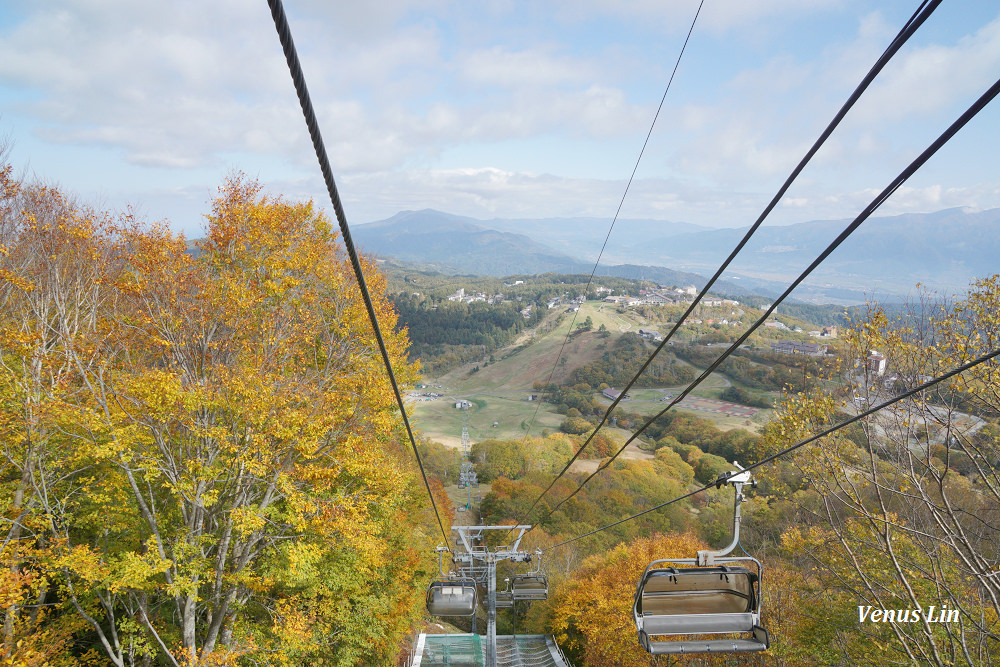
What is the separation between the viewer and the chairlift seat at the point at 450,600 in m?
10.1

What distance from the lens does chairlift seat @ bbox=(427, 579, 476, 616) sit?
10.1 meters

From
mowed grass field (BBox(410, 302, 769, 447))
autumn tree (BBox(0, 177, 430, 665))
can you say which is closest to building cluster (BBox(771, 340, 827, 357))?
mowed grass field (BBox(410, 302, 769, 447))

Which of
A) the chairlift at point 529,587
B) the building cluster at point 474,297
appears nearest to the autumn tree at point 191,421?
the chairlift at point 529,587

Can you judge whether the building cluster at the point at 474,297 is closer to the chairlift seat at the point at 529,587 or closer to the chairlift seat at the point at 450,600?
the chairlift seat at the point at 529,587

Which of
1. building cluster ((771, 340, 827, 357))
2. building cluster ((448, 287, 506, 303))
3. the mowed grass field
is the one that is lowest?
the mowed grass field

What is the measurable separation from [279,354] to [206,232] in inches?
127

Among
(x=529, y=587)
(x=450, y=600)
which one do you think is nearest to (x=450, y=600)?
(x=450, y=600)

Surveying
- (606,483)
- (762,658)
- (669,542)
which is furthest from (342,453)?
(606,483)

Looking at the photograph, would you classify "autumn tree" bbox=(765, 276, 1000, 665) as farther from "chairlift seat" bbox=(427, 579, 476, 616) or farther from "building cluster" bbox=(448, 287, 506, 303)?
"building cluster" bbox=(448, 287, 506, 303)

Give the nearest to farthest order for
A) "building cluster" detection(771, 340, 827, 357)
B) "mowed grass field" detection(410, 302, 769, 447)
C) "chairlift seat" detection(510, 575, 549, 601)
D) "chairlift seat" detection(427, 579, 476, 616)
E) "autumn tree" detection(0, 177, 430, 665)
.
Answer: "autumn tree" detection(0, 177, 430, 665), "chairlift seat" detection(427, 579, 476, 616), "chairlift seat" detection(510, 575, 549, 601), "building cluster" detection(771, 340, 827, 357), "mowed grass field" detection(410, 302, 769, 447)

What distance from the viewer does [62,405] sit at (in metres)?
9.01

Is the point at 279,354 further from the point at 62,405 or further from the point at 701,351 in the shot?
the point at 701,351

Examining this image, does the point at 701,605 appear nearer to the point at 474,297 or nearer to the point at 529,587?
the point at 529,587

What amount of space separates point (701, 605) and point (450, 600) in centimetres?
601
